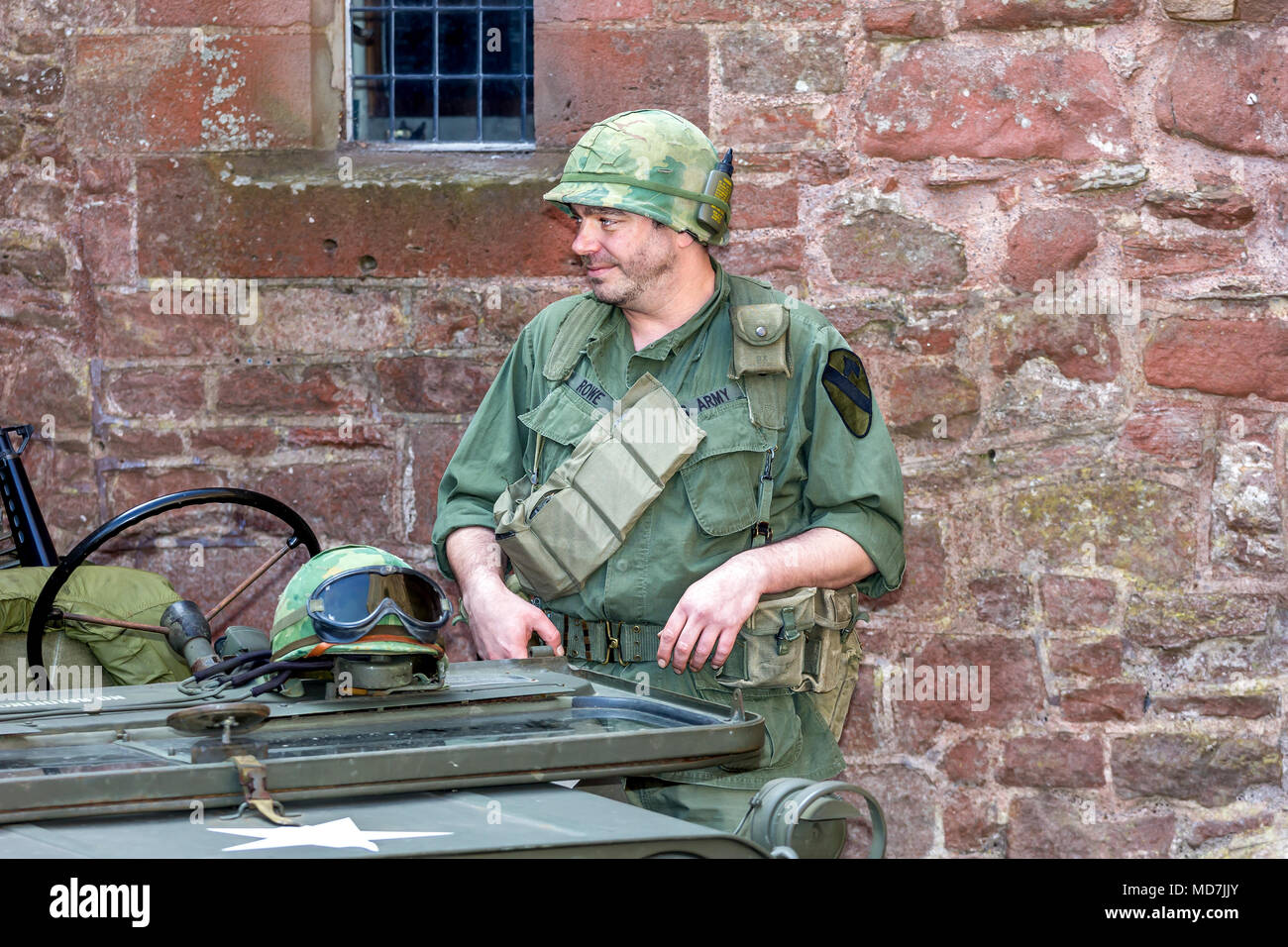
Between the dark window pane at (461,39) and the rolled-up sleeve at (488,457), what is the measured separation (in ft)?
5.62

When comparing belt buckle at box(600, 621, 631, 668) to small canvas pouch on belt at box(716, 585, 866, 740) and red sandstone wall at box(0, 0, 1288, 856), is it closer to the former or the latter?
small canvas pouch on belt at box(716, 585, 866, 740)

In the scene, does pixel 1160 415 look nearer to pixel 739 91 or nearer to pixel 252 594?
pixel 739 91

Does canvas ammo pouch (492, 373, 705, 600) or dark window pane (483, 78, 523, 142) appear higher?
dark window pane (483, 78, 523, 142)

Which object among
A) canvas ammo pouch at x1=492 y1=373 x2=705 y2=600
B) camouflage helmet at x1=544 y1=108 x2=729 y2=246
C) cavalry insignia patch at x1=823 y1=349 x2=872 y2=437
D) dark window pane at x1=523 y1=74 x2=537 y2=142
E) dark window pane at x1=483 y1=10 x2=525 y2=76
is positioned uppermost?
dark window pane at x1=483 y1=10 x2=525 y2=76

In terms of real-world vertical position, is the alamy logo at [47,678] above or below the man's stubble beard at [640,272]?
below

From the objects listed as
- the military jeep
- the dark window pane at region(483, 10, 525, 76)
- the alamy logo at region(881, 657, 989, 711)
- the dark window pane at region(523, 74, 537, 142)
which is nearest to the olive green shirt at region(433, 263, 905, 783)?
the military jeep

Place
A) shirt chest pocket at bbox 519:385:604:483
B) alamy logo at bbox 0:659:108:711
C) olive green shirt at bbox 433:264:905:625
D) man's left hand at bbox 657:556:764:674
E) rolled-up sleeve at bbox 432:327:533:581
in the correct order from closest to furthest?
man's left hand at bbox 657:556:764:674, olive green shirt at bbox 433:264:905:625, shirt chest pocket at bbox 519:385:604:483, rolled-up sleeve at bbox 432:327:533:581, alamy logo at bbox 0:659:108:711

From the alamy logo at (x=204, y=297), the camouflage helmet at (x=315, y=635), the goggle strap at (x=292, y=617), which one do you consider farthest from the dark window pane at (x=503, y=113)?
the goggle strap at (x=292, y=617)

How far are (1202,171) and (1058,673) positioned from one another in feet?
4.50
